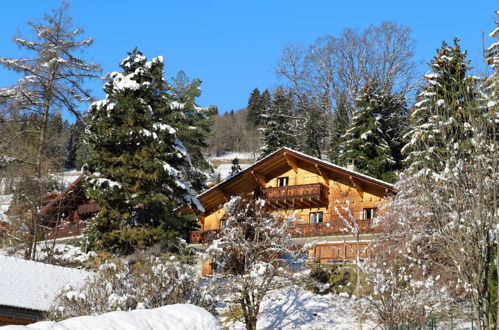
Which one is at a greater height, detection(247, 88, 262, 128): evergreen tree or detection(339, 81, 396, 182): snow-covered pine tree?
detection(247, 88, 262, 128): evergreen tree

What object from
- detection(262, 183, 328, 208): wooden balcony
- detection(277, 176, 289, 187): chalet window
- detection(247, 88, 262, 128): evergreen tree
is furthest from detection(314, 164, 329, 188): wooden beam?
detection(247, 88, 262, 128): evergreen tree

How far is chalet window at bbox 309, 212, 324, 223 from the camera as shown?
3822 cm

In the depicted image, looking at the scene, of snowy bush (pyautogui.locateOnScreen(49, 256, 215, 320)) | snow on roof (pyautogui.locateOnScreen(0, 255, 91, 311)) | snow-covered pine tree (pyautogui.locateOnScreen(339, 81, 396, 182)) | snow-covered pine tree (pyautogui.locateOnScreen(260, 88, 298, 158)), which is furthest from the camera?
snow-covered pine tree (pyautogui.locateOnScreen(260, 88, 298, 158))

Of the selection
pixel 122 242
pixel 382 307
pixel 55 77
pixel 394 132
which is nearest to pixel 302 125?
pixel 394 132

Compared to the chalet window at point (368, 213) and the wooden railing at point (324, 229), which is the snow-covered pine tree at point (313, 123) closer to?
the chalet window at point (368, 213)

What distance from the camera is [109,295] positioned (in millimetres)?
18125

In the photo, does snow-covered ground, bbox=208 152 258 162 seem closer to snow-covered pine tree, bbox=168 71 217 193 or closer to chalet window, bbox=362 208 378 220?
snow-covered pine tree, bbox=168 71 217 193

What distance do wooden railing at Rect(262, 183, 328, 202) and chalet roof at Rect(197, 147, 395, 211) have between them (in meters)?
1.12

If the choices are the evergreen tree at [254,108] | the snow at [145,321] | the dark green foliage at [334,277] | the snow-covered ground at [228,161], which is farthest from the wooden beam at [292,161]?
the evergreen tree at [254,108]

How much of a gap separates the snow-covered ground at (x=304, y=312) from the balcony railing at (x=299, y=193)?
850 centimetres

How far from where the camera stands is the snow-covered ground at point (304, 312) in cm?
2569

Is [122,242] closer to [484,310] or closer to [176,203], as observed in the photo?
[176,203]

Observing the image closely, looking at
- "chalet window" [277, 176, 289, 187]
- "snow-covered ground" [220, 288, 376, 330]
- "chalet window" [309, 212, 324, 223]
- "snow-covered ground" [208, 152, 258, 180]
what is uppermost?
"snow-covered ground" [208, 152, 258, 180]

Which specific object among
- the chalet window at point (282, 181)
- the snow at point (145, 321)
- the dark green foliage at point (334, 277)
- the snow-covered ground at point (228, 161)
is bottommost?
the snow at point (145, 321)
